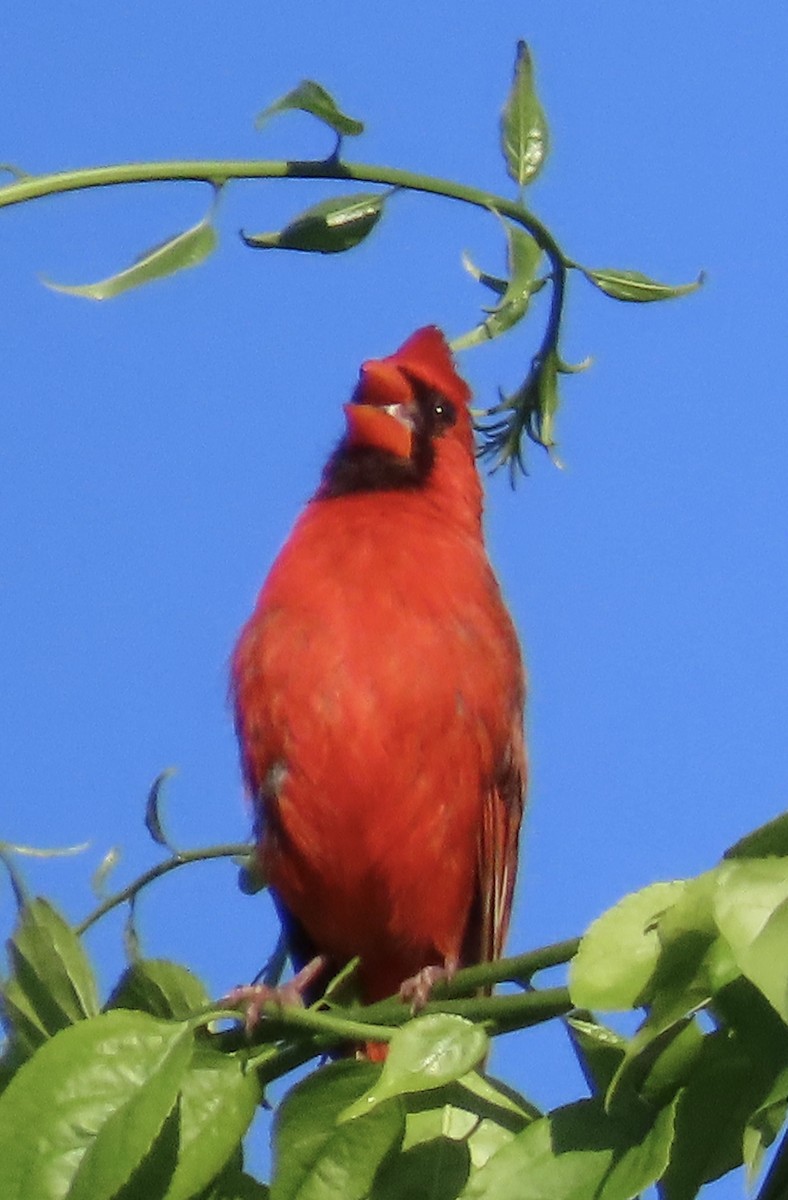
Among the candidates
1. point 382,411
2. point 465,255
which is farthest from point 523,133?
point 382,411

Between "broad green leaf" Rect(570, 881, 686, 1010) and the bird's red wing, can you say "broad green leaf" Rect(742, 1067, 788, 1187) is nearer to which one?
"broad green leaf" Rect(570, 881, 686, 1010)

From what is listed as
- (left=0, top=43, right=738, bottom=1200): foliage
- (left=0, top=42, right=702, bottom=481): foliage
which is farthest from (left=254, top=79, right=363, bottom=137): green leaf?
(left=0, top=43, right=738, bottom=1200): foliage

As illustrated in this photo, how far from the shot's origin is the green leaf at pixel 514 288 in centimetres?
180

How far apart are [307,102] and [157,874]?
0.74m

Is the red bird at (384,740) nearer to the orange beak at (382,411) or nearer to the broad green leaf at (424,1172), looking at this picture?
the orange beak at (382,411)

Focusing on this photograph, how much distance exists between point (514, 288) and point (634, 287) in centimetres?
12

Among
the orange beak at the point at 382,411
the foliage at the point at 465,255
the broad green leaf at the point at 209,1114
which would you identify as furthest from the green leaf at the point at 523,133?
the orange beak at the point at 382,411

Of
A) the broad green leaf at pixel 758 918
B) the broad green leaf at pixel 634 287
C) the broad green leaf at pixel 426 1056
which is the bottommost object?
the broad green leaf at pixel 426 1056

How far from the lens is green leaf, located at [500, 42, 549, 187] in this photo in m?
1.87

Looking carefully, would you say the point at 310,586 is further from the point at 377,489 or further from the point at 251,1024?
the point at 251,1024

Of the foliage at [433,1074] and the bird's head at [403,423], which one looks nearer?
the foliage at [433,1074]

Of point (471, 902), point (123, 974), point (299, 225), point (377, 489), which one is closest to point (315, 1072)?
point (123, 974)

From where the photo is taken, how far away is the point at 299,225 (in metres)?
1.70

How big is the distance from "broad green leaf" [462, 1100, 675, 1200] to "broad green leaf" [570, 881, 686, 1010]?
106mm
